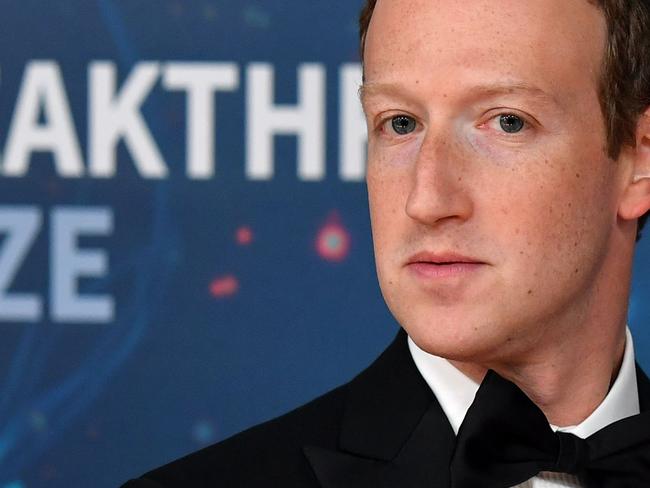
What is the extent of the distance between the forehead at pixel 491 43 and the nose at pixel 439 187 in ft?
0.27

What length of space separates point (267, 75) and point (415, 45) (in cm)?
107

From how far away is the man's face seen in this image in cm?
162

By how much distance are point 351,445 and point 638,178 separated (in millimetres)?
474

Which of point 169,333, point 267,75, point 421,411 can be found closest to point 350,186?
point 267,75

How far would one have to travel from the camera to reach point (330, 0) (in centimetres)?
274

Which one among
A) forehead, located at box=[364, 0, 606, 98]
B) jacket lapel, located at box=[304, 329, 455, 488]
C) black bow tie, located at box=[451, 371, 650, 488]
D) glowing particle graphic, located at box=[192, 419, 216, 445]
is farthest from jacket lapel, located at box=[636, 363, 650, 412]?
glowing particle graphic, located at box=[192, 419, 216, 445]

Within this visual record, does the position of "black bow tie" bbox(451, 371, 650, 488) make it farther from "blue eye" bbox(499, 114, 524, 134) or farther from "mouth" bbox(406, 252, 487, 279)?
"blue eye" bbox(499, 114, 524, 134)

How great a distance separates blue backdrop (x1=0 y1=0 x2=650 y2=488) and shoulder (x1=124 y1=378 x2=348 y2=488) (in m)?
0.90

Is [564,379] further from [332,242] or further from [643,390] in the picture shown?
[332,242]

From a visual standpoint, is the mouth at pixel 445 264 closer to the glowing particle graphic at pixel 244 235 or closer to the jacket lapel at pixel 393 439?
the jacket lapel at pixel 393 439

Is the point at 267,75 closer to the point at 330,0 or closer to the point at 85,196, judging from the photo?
the point at 330,0

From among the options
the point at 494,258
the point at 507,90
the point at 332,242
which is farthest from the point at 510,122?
the point at 332,242

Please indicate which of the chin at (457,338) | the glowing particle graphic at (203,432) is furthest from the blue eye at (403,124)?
the glowing particle graphic at (203,432)

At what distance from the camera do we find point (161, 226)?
2697mm
